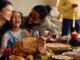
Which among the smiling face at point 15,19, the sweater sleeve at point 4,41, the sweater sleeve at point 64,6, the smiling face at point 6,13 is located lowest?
the sweater sleeve at point 4,41

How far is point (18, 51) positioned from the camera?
140cm

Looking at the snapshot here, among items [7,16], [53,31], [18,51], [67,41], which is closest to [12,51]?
[18,51]

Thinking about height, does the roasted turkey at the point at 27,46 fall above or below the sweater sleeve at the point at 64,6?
below

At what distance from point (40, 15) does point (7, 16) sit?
0.39 meters

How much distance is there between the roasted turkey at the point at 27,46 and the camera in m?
1.39

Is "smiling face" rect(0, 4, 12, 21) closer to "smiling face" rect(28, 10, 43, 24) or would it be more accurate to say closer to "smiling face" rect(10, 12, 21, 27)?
"smiling face" rect(10, 12, 21, 27)

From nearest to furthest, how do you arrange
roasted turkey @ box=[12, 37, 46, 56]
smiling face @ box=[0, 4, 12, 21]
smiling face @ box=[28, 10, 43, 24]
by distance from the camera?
roasted turkey @ box=[12, 37, 46, 56] → smiling face @ box=[0, 4, 12, 21] → smiling face @ box=[28, 10, 43, 24]

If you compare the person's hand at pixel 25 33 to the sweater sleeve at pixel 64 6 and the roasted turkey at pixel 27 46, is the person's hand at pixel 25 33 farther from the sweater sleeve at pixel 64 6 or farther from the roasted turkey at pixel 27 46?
the sweater sleeve at pixel 64 6

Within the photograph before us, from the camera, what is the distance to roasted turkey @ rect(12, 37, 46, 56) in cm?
139

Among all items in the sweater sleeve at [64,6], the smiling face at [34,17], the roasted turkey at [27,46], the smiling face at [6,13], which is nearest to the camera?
the roasted turkey at [27,46]

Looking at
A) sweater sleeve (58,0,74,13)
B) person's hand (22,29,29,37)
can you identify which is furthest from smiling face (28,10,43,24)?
sweater sleeve (58,0,74,13)

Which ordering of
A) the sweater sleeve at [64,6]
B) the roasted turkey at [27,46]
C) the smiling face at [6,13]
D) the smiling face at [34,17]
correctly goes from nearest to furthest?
the roasted turkey at [27,46] → the smiling face at [6,13] → the smiling face at [34,17] → the sweater sleeve at [64,6]

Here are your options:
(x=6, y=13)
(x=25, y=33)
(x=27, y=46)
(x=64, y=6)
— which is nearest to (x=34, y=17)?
(x=25, y=33)

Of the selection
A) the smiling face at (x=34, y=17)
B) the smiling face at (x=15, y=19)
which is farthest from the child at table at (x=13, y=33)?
the smiling face at (x=34, y=17)
